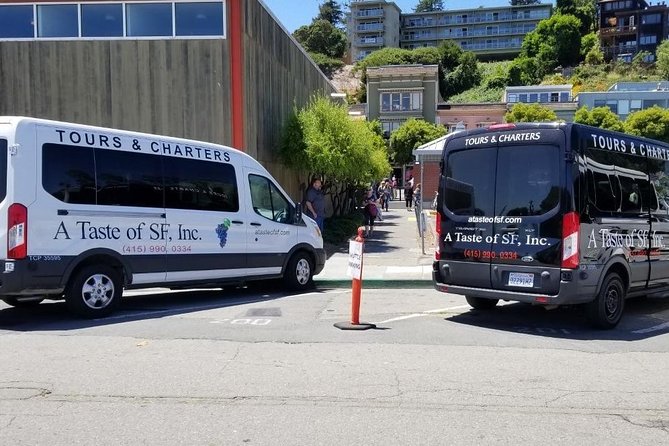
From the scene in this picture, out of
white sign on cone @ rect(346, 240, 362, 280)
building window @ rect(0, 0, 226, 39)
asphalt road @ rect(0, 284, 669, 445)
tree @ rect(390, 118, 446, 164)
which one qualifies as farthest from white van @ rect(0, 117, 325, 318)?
tree @ rect(390, 118, 446, 164)

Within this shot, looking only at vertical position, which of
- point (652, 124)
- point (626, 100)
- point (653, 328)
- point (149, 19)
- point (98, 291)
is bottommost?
point (653, 328)

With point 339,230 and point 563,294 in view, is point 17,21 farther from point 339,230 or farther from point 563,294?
point 563,294

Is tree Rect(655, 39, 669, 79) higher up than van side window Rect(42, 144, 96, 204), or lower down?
higher up

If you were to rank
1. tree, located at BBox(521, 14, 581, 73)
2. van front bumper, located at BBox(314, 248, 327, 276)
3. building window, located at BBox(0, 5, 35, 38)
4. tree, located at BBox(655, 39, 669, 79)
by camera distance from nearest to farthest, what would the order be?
1. van front bumper, located at BBox(314, 248, 327, 276)
2. building window, located at BBox(0, 5, 35, 38)
3. tree, located at BBox(655, 39, 669, 79)
4. tree, located at BBox(521, 14, 581, 73)

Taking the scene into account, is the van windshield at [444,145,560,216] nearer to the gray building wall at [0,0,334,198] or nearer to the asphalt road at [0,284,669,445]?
the asphalt road at [0,284,669,445]

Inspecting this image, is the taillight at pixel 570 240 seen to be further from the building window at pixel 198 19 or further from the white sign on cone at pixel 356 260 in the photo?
the building window at pixel 198 19

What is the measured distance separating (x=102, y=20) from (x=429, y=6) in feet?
460

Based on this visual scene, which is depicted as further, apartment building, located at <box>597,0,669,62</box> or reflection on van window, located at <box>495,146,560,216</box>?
apartment building, located at <box>597,0,669,62</box>

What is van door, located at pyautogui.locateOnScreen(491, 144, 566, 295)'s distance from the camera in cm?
776

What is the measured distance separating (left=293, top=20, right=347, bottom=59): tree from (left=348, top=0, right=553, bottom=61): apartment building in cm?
586

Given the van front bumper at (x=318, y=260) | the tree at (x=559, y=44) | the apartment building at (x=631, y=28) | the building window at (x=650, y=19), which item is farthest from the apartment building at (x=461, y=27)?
the van front bumper at (x=318, y=260)

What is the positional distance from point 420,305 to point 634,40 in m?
114

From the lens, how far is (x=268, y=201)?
11250 millimetres

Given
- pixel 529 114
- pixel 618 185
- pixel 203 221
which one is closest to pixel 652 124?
pixel 529 114
